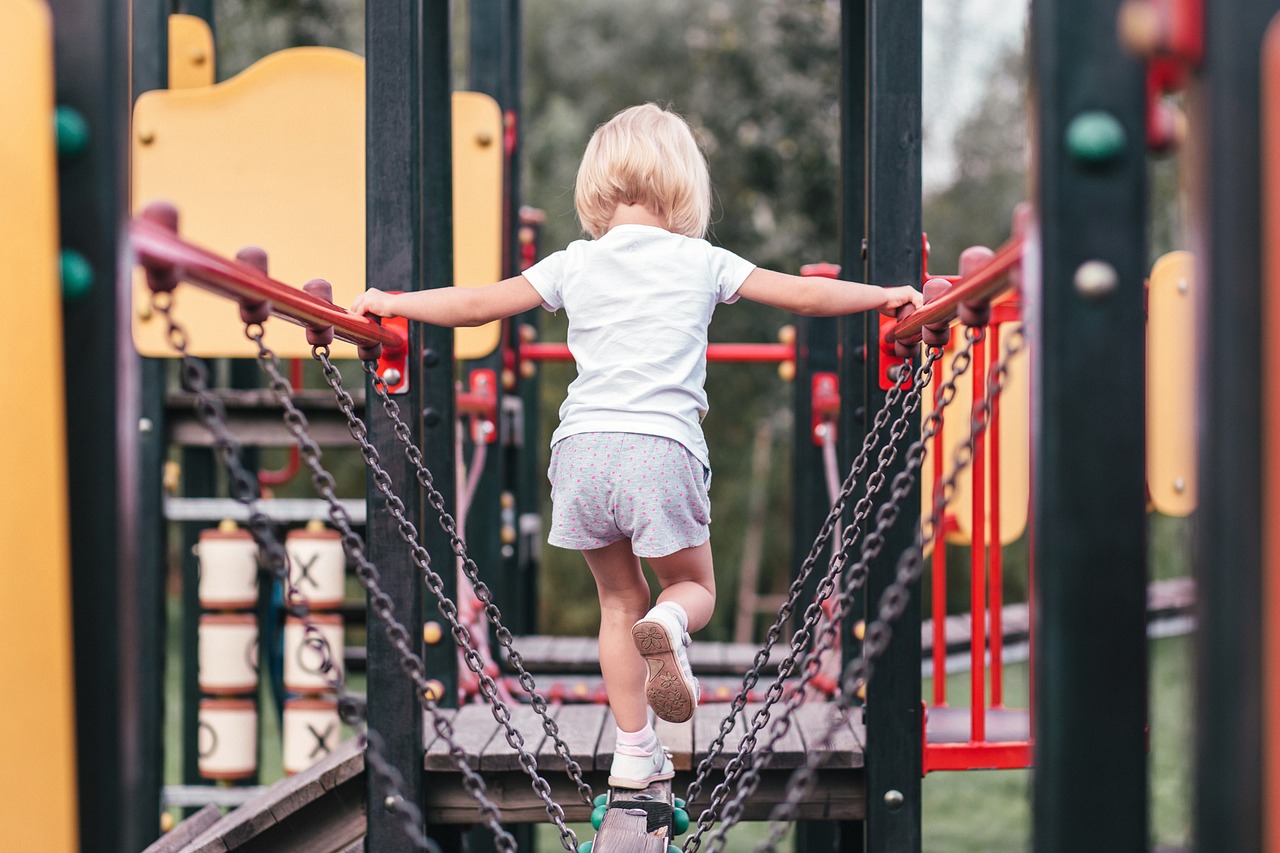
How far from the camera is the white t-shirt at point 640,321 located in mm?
2145

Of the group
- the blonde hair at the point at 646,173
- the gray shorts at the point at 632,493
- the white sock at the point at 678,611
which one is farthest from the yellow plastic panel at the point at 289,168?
the white sock at the point at 678,611

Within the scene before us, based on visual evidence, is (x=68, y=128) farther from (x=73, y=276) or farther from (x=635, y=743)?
(x=635, y=743)

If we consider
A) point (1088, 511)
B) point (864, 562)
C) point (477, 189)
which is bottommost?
point (864, 562)

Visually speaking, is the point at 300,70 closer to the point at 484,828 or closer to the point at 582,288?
the point at 582,288

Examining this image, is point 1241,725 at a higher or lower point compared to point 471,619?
higher

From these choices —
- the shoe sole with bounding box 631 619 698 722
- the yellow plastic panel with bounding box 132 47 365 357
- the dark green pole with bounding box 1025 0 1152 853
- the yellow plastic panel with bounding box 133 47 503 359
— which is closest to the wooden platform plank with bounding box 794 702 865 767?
the shoe sole with bounding box 631 619 698 722

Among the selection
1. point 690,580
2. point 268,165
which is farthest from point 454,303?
point 268,165

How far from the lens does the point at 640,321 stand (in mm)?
2164

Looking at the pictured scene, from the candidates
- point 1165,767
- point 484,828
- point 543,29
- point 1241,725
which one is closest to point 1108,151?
point 1241,725

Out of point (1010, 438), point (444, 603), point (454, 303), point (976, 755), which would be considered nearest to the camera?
point (444, 603)

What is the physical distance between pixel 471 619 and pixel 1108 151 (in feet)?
8.15

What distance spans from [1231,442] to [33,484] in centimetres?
110

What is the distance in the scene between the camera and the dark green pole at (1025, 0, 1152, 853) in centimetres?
113

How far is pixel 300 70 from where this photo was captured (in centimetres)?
348
